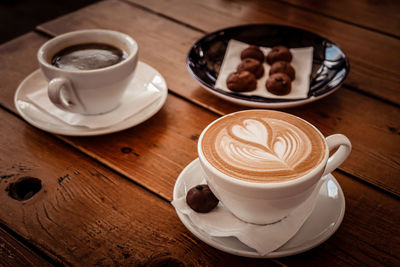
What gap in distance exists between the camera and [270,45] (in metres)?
1.12

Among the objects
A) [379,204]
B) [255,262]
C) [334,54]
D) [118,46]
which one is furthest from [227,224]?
[334,54]

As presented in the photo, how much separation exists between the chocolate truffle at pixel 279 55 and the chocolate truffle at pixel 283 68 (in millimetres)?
31

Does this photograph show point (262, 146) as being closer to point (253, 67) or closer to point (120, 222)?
point (120, 222)

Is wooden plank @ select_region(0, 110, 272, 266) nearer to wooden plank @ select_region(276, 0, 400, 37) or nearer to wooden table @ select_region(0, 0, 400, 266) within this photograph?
wooden table @ select_region(0, 0, 400, 266)

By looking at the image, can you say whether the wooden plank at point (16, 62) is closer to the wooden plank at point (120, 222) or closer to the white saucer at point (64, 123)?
the white saucer at point (64, 123)

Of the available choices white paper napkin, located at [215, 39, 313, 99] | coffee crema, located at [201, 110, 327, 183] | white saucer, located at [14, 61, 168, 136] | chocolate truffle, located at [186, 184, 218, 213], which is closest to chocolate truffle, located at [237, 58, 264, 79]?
white paper napkin, located at [215, 39, 313, 99]

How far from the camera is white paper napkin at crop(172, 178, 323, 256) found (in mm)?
569

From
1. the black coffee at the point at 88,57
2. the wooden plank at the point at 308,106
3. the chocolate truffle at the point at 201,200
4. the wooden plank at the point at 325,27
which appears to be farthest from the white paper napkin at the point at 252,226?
the wooden plank at the point at 325,27

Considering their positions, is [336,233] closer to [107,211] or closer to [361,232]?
[361,232]

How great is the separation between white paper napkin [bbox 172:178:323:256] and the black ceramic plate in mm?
317

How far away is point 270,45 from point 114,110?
1.62ft

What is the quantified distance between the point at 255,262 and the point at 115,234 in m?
0.23

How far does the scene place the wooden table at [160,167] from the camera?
610 mm

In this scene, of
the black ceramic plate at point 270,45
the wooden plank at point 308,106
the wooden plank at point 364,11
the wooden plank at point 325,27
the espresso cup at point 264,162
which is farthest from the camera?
the wooden plank at point 364,11
